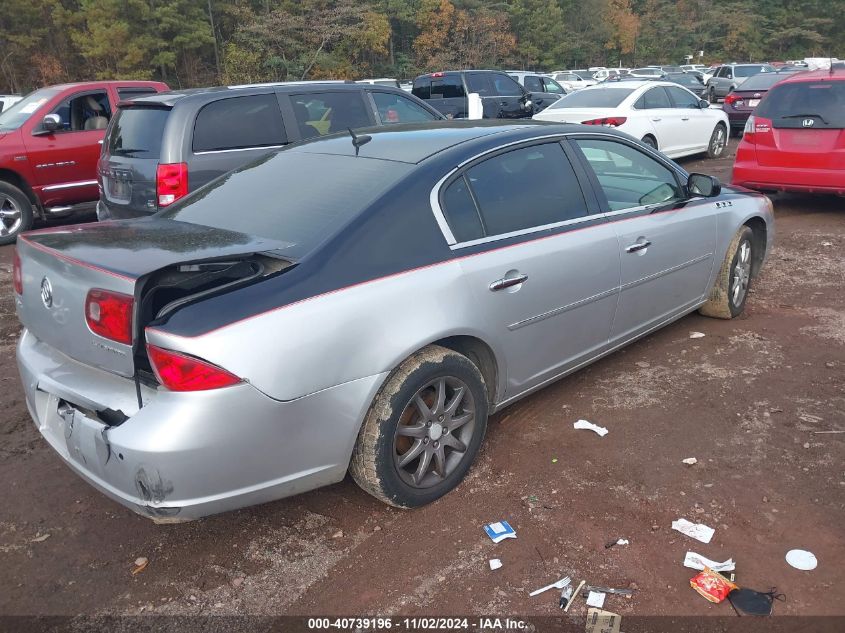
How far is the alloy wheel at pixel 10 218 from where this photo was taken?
346 inches

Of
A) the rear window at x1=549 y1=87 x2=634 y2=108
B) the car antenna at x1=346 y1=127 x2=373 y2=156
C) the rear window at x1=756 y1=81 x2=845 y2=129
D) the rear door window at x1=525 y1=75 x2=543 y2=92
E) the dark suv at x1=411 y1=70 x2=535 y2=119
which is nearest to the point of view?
the car antenna at x1=346 y1=127 x2=373 y2=156

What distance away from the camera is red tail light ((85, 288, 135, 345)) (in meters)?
2.50

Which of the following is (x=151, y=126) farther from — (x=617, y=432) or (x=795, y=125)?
(x=795, y=125)

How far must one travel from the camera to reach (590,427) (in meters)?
3.82

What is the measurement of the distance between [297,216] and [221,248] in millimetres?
501

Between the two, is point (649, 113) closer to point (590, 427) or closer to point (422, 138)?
point (422, 138)

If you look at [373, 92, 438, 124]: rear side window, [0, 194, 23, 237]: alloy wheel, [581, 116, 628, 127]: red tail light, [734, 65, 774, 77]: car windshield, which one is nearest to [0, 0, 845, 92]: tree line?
[734, 65, 774, 77]: car windshield

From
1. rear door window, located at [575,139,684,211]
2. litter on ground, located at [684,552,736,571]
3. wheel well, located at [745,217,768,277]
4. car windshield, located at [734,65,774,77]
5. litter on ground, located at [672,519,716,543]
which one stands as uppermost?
rear door window, located at [575,139,684,211]

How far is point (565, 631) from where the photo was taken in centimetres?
245

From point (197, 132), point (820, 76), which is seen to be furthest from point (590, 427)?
point (820, 76)

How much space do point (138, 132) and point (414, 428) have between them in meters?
4.88

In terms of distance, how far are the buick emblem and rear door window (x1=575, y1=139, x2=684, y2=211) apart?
9.27 feet

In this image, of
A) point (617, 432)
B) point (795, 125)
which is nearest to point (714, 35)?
point (795, 125)

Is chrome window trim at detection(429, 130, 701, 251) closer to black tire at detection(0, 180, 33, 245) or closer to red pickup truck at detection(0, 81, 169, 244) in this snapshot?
red pickup truck at detection(0, 81, 169, 244)
